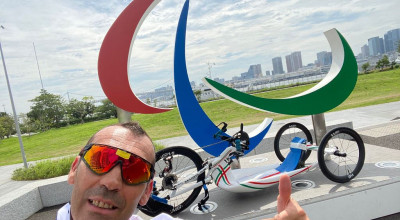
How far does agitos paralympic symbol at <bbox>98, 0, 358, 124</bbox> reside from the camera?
369 cm

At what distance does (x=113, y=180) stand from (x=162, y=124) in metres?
12.7

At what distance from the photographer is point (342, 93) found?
4277mm

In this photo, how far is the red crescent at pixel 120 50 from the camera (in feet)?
12.0

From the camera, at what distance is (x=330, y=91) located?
13.8ft

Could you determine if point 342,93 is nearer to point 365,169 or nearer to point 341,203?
point 365,169

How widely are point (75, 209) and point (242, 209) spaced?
8.79 ft

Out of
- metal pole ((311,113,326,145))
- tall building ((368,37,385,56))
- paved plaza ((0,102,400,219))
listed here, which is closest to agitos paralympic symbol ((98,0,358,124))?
metal pole ((311,113,326,145))

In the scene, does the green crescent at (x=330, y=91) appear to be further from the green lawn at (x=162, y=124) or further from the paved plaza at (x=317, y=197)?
the green lawn at (x=162, y=124)

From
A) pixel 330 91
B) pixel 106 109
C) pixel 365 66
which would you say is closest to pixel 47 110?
pixel 106 109

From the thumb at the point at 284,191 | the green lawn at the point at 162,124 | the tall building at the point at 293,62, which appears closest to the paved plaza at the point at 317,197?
the thumb at the point at 284,191

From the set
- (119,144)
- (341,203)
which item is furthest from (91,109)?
(119,144)

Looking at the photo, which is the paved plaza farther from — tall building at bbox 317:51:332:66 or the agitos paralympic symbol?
tall building at bbox 317:51:332:66

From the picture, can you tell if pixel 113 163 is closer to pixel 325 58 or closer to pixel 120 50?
pixel 120 50

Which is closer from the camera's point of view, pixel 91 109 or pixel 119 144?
pixel 119 144
